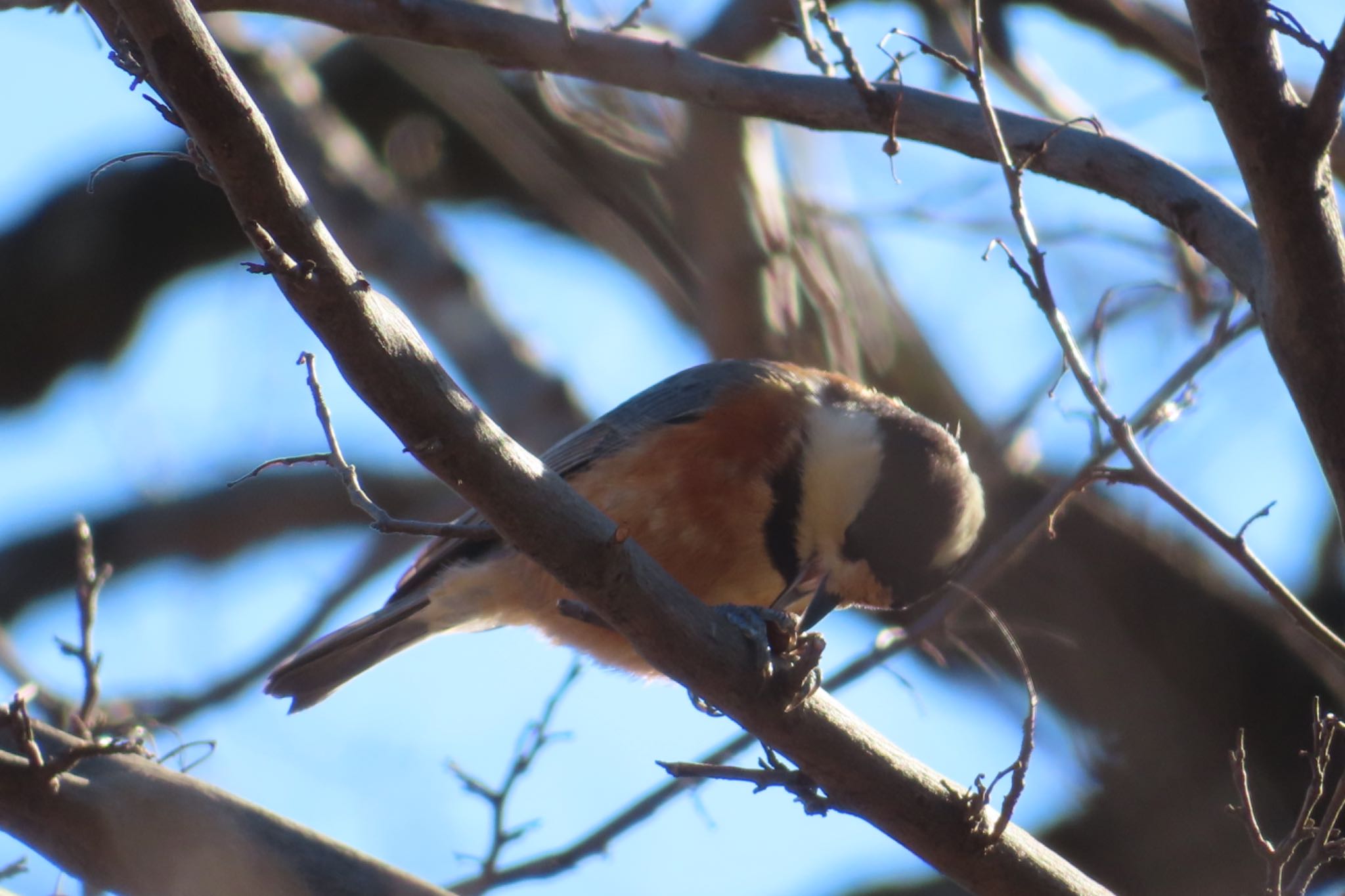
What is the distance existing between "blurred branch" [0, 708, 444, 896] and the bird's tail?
1.74m

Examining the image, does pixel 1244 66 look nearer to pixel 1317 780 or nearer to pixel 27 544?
pixel 1317 780

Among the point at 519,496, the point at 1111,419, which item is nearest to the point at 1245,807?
the point at 1111,419

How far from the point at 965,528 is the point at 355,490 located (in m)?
2.43

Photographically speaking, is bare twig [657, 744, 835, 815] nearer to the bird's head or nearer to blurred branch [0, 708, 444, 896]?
blurred branch [0, 708, 444, 896]

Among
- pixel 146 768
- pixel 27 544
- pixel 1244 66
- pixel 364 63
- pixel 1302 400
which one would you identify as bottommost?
pixel 146 768

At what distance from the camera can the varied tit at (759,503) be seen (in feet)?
13.7

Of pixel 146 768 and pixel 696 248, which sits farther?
pixel 696 248

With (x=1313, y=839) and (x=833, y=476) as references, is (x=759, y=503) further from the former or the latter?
(x=1313, y=839)

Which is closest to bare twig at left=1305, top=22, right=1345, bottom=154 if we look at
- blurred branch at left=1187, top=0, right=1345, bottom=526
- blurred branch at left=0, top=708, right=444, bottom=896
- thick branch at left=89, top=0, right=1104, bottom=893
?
blurred branch at left=1187, top=0, right=1345, bottom=526

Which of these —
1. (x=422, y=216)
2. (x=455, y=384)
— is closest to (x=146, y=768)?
(x=455, y=384)

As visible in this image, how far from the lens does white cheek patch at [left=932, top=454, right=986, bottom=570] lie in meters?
4.32

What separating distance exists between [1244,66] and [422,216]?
21.3ft

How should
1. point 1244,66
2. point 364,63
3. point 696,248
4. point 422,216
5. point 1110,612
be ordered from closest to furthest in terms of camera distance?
1. point 1244,66
2. point 1110,612
3. point 696,248
4. point 422,216
5. point 364,63

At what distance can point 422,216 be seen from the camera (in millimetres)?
8195
